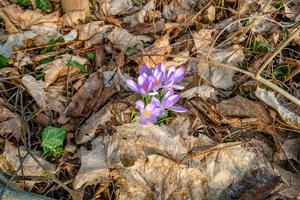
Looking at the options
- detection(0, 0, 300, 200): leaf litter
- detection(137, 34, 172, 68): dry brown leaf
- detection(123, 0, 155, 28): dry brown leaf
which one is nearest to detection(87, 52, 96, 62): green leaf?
detection(0, 0, 300, 200): leaf litter

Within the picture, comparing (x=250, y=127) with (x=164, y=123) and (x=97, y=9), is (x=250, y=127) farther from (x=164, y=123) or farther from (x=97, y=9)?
→ (x=97, y=9)

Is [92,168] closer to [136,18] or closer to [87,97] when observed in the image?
[87,97]

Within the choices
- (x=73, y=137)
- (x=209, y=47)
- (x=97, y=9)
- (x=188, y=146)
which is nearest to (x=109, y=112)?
(x=73, y=137)

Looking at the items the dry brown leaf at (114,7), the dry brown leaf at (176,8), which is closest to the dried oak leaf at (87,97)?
the dry brown leaf at (114,7)

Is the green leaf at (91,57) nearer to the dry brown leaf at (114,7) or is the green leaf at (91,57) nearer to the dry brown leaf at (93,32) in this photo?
the dry brown leaf at (93,32)

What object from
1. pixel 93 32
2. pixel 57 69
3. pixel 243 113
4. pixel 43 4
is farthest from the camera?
pixel 43 4

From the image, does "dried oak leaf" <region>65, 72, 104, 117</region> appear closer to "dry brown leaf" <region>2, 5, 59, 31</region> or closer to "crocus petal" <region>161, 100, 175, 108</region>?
"crocus petal" <region>161, 100, 175, 108</region>

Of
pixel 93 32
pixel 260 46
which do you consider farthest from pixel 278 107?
pixel 93 32
